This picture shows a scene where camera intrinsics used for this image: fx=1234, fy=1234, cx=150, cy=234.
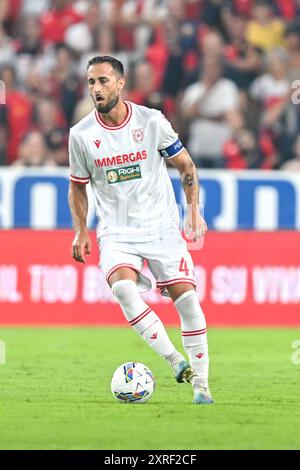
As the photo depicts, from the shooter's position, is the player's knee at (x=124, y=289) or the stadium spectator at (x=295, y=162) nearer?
the player's knee at (x=124, y=289)

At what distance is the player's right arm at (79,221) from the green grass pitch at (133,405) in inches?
45.5

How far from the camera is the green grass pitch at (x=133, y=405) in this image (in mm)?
7590

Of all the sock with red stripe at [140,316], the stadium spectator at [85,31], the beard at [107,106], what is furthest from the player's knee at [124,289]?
the stadium spectator at [85,31]

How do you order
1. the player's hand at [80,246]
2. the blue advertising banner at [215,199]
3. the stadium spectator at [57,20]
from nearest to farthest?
the player's hand at [80,246]
the blue advertising banner at [215,199]
the stadium spectator at [57,20]

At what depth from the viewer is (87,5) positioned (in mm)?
20219

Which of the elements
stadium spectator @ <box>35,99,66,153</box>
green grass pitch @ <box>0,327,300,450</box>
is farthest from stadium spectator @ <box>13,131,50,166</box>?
green grass pitch @ <box>0,327,300,450</box>

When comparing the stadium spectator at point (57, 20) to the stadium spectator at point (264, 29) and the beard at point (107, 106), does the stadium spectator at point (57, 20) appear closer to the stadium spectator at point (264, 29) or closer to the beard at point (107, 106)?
the stadium spectator at point (264, 29)

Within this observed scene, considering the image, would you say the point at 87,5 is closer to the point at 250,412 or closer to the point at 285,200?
the point at 285,200

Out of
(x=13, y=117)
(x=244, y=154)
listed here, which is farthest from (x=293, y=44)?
(x=13, y=117)

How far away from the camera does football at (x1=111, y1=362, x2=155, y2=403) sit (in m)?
9.34

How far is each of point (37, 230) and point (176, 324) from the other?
7.31 feet

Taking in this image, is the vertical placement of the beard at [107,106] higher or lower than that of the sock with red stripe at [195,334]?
higher

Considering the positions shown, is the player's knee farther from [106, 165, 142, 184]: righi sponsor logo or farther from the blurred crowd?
the blurred crowd

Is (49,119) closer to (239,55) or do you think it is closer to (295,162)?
(239,55)
